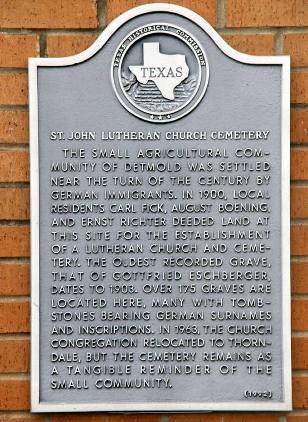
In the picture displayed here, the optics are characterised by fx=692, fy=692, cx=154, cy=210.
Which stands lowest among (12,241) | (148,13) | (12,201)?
(12,241)

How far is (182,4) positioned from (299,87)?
52 cm

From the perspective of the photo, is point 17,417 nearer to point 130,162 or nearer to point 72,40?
point 130,162

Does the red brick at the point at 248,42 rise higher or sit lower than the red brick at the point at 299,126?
higher

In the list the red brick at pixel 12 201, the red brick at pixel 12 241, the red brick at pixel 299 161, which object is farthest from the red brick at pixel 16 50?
the red brick at pixel 299 161

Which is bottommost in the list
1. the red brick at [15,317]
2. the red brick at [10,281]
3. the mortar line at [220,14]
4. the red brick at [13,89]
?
the red brick at [15,317]

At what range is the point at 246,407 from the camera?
8.11ft

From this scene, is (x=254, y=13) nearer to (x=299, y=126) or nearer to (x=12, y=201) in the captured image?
(x=299, y=126)

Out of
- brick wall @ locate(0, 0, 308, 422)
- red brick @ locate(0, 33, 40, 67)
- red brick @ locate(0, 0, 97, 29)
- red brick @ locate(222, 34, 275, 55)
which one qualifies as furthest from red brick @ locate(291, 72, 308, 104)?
red brick @ locate(0, 33, 40, 67)

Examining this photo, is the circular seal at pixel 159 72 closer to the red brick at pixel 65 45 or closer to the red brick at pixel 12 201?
the red brick at pixel 65 45

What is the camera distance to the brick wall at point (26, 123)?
2506 mm

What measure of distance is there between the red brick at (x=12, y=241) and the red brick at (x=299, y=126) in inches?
40.9

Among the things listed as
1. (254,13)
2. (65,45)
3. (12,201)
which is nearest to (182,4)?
(254,13)

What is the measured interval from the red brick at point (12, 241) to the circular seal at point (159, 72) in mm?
597

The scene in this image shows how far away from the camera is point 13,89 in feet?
8.21
